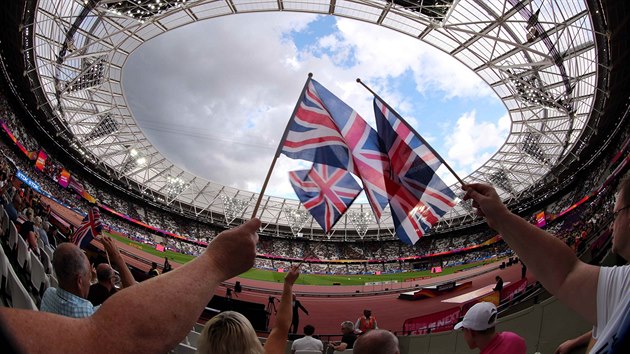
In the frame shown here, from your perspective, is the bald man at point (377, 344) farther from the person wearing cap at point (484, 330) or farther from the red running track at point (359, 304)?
the red running track at point (359, 304)

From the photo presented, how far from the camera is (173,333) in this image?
3.44ft

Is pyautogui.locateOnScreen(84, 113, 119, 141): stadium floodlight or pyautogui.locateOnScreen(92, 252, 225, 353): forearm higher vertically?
pyautogui.locateOnScreen(84, 113, 119, 141): stadium floodlight

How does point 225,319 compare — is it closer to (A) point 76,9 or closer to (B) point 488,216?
(B) point 488,216

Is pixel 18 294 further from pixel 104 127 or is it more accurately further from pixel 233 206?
pixel 233 206

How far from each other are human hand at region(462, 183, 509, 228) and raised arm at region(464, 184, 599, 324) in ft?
0.28

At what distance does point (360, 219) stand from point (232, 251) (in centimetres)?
5823

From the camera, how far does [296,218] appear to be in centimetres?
5906

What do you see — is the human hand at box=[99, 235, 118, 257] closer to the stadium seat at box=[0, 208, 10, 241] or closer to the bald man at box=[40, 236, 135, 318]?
the bald man at box=[40, 236, 135, 318]

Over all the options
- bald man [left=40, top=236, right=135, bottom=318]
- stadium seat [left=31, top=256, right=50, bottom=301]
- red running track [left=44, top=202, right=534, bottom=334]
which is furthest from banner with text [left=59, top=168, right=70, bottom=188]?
bald man [left=40, top=236, right=135, bottom=318]

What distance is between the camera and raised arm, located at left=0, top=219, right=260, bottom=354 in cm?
87

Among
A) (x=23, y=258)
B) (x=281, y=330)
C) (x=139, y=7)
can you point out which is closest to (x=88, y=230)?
(x=23, y=258)

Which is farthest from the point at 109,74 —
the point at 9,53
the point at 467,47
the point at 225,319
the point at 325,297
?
the point at 225,319

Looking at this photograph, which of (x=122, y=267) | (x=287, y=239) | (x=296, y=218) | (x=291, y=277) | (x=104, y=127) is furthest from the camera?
(x=287, y=239)

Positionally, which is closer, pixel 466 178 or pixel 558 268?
pixel 558 268
